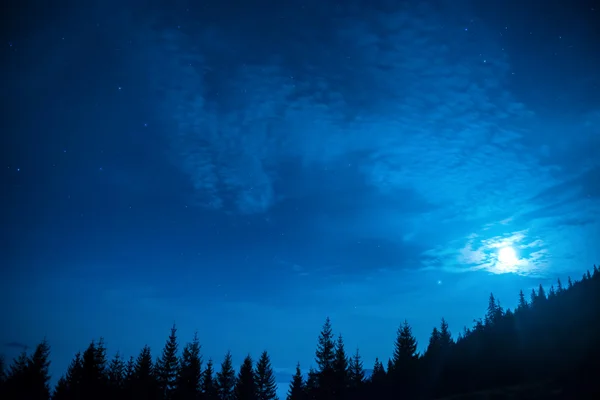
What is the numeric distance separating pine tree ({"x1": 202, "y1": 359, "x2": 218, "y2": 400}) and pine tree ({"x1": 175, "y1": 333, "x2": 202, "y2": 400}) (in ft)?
5.68

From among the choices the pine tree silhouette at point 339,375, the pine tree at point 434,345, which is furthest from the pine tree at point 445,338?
the pine tree silhouette at point 339,375

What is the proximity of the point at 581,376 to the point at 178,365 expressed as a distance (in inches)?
1767

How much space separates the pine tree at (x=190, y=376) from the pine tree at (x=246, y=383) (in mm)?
5422

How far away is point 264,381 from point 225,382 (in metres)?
5.96

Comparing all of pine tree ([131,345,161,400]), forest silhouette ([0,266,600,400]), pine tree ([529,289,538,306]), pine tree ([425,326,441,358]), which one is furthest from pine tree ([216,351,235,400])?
pine tree ([529,289,538,306])

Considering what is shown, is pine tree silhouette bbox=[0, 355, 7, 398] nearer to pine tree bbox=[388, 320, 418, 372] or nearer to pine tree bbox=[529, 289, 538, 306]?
pine tree bbox=[388, 320, 418, 372]

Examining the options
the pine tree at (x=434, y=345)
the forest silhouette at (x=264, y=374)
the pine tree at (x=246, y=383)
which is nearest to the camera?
the forest silhouette at (x=264, y=374)

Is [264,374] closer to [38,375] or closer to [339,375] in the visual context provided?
[339,375]

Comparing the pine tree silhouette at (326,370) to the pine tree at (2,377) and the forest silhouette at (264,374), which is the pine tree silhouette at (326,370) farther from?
the pine tree at (2,377)

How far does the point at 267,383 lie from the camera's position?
163 ft

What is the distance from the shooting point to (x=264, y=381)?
4944 centimetres

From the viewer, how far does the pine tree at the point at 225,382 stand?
49.2 metres

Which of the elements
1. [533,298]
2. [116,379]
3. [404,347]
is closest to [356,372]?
[404,347]

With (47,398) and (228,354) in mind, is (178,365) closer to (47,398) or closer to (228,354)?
(228,354)
